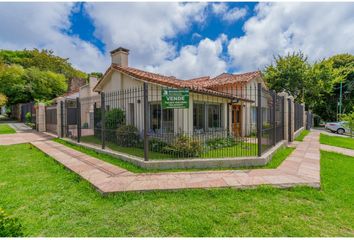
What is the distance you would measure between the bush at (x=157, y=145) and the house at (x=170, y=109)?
0.41m

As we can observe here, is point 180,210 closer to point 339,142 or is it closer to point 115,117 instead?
point 115,117

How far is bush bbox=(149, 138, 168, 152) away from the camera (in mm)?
7232

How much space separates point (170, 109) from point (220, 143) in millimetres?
2844

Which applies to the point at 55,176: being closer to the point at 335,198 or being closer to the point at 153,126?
the point at 153,126

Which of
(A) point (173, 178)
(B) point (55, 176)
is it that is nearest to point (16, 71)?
(B) point (55, 176)

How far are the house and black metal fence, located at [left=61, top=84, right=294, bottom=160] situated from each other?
0.16 ft

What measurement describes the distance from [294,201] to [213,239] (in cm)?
213

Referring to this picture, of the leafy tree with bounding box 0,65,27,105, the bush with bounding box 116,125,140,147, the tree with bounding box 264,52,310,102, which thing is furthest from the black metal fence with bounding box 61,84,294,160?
the leafy tree with bounding box 0,65,27,105

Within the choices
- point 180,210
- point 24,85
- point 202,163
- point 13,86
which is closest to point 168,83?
point 202,163

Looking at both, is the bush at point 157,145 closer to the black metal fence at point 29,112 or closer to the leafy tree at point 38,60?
the black metal fence at point 29,112

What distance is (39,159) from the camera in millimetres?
7277

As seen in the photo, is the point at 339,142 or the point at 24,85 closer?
the point at 339,142

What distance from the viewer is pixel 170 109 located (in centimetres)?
921

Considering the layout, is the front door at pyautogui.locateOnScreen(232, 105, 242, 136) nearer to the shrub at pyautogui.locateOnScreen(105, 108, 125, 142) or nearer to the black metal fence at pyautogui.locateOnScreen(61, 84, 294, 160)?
the black metal fence at pyautogui.locateOnScreen(61, 84, 294, 160)
